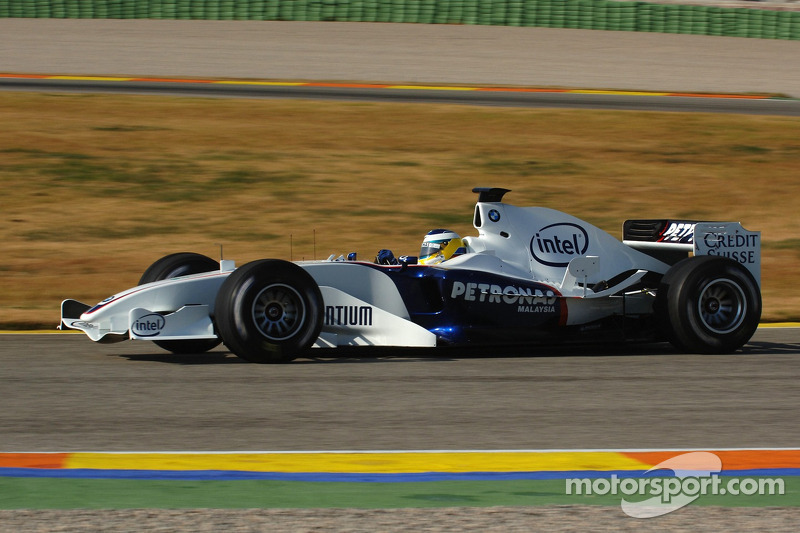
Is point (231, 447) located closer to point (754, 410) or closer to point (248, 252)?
point (754, 410)

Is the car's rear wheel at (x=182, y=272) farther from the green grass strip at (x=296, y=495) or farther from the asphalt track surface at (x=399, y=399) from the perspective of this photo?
the green grass strip at (x=296, y=495)

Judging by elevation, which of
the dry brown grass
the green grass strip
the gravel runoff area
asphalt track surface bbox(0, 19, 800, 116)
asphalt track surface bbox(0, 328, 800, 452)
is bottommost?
the gravel runoff area

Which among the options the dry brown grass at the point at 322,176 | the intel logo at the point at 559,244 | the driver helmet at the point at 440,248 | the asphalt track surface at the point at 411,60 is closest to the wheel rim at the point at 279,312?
the driver helmet at the point at 440,248

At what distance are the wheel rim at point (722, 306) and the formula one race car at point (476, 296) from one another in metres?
0.01

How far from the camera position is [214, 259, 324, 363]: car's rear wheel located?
757 cm

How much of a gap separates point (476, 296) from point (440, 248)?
1.95ft

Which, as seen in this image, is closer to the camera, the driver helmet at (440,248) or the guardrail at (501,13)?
the driver helmet at (440,248)

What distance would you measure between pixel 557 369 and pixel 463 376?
2.54 ft

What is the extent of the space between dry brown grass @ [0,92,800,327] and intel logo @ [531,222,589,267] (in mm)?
3295

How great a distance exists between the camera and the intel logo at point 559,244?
9.02m

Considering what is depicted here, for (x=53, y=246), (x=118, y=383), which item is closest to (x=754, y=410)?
(x=118, y=383)

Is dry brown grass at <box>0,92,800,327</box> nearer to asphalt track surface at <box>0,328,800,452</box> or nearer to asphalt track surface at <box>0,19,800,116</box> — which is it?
asphalt track surface at <box>0,19,800,116</box>

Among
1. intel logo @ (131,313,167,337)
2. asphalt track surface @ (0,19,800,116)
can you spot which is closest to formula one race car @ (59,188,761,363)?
intel logo @ (131,313,167,337)

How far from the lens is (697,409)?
21.1 ft
